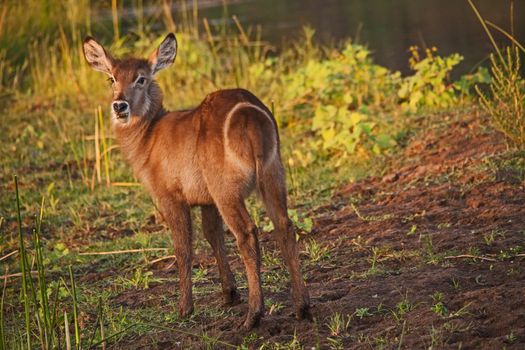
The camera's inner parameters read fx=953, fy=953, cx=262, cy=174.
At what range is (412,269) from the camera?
5148 mm

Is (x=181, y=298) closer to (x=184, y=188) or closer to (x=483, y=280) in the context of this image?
(x=184, y=188)

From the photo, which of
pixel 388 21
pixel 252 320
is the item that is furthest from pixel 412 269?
pixel 388 21

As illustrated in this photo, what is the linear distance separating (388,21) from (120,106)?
37.8 feet

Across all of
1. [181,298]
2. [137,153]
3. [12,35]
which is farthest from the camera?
[12,35]

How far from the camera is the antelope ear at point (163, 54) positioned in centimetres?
599

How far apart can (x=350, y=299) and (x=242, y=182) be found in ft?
2.63

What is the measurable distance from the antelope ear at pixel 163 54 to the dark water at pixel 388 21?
6.09 metres

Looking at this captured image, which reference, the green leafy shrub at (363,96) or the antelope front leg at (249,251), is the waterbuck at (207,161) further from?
the green leafy shrub at (363,96)

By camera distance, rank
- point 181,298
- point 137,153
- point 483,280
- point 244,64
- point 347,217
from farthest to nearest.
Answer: point 244,64 → point 347,217 → point 137,153 → point 181,298 → point 483,280

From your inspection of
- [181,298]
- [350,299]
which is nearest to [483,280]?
[350,299]

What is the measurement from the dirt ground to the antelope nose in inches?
43.6

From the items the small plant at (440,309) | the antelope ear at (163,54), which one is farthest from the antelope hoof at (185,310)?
the antelope ear at (163,54)

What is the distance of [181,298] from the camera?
515 cm

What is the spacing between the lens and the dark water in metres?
13.4
